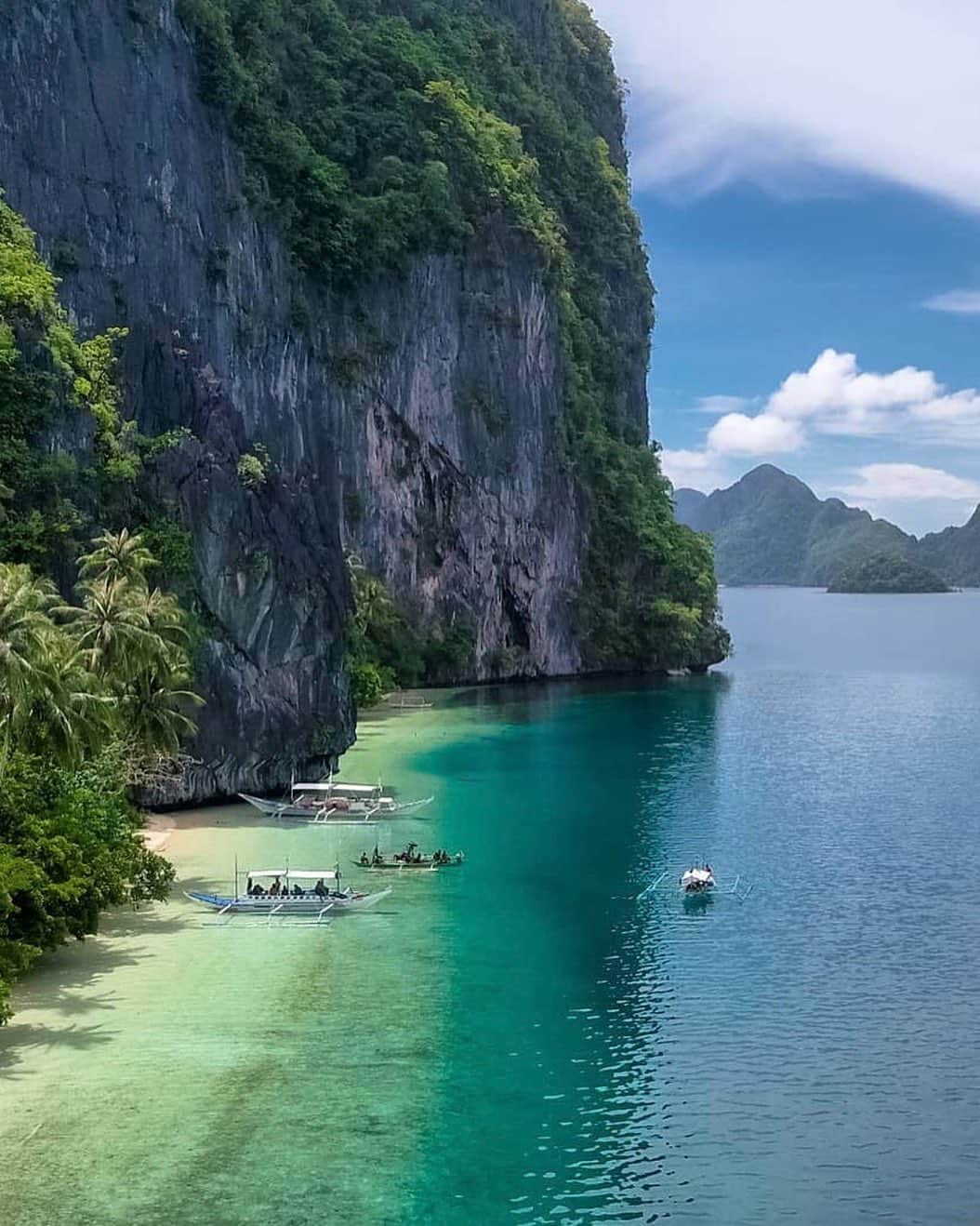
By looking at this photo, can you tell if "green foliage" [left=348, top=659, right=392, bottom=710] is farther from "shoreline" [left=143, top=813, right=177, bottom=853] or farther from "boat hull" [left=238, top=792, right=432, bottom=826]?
"shoreline" [left=143, top=813, right=177, bottom=853]

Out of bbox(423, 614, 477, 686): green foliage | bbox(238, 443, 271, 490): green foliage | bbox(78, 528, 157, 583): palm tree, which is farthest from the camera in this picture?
bbox(423, 614, 477, 686): green foliage

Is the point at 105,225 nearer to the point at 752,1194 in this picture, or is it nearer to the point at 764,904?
the point at 764,904

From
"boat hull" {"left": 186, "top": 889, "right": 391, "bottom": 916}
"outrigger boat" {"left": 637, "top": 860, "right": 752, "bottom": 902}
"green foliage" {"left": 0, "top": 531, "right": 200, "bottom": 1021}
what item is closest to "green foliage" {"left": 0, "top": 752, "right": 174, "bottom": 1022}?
"green foliage" {"left": 0, "top": 531, "right": 200, "bottom": 1021}

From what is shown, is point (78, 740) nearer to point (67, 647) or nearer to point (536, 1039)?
point (67, 647)

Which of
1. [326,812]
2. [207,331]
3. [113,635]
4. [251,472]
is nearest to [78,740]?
[113,635]

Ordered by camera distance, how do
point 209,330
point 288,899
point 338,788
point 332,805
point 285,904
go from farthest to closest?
point 209,330, point 338,788, point 332,805, point 288,899, point 285,904

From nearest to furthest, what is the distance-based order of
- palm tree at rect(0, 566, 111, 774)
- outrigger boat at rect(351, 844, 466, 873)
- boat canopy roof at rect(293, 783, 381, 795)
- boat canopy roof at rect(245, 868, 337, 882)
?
1. palm tree at rect(0, 566, 111, 774)
2. boat canopy roof at rect(245, 868, 337, 882)
3. outrigger boat at rect(351, 844, 466, 873)
4. boat canopy roof at rect(293, 783, 381, 795)
